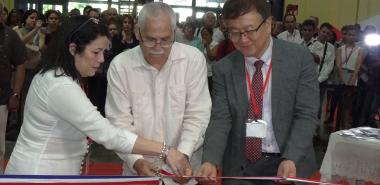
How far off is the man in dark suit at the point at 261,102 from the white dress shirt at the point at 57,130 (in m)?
0.52

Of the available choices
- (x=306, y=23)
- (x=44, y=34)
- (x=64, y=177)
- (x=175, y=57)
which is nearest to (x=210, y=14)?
(x=306, y=23)

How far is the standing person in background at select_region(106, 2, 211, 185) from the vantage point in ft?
9.27

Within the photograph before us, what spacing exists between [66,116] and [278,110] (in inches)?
38.2

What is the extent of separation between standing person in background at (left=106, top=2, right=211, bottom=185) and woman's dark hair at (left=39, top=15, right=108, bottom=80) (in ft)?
1.08

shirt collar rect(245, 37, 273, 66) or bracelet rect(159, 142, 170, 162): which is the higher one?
shirt collar rect(245, 37, 273, 66)

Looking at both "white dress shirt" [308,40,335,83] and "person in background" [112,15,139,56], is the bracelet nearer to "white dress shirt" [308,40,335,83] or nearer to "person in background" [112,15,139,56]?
"person in background" [112,15,139,56]

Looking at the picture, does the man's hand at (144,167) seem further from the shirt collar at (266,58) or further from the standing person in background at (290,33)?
the standing person in background at (290,33)

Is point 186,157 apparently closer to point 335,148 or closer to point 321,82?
point 335,148

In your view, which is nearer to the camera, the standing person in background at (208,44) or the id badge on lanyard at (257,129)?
the id badge on lanyard at (257,129)

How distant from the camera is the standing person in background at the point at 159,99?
2.83 metres

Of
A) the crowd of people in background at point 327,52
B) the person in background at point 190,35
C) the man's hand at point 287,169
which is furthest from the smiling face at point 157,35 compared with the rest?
the person in background at point 190,35

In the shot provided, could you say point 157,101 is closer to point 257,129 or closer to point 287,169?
point 257,129

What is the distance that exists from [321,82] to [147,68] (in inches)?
245

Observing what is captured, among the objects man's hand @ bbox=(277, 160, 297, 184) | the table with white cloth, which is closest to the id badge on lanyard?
man's hand @ bbox=(277, 160, 297, 184)
